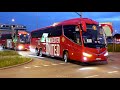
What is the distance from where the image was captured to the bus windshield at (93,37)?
20.4 meters

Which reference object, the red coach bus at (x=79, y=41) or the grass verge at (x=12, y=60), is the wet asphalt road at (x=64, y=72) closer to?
the red coach bus at (x=79, y=41)

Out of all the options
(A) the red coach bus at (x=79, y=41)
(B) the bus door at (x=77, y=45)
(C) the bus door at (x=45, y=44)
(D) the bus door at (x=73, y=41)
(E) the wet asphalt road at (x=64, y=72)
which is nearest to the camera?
(E) the wet asphalt road at (x=64, y=72)

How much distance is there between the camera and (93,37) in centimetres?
2061

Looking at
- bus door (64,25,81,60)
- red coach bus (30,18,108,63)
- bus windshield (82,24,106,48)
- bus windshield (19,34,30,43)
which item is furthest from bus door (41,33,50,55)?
bus windshield (19,34,30,43)

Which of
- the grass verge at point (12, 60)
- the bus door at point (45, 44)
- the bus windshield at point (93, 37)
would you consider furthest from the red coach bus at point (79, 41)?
the grass verge at point (12, 60)

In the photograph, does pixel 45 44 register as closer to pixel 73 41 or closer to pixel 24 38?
pixel 73 41

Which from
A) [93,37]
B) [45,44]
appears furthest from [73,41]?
[45,44]

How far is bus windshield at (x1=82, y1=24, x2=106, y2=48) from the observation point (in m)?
A: 20.4

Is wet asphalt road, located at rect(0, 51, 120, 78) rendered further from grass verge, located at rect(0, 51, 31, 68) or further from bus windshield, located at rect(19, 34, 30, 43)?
bus windshield, located at rect(19, 34, 30, 43)

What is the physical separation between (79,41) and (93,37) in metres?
1.04
